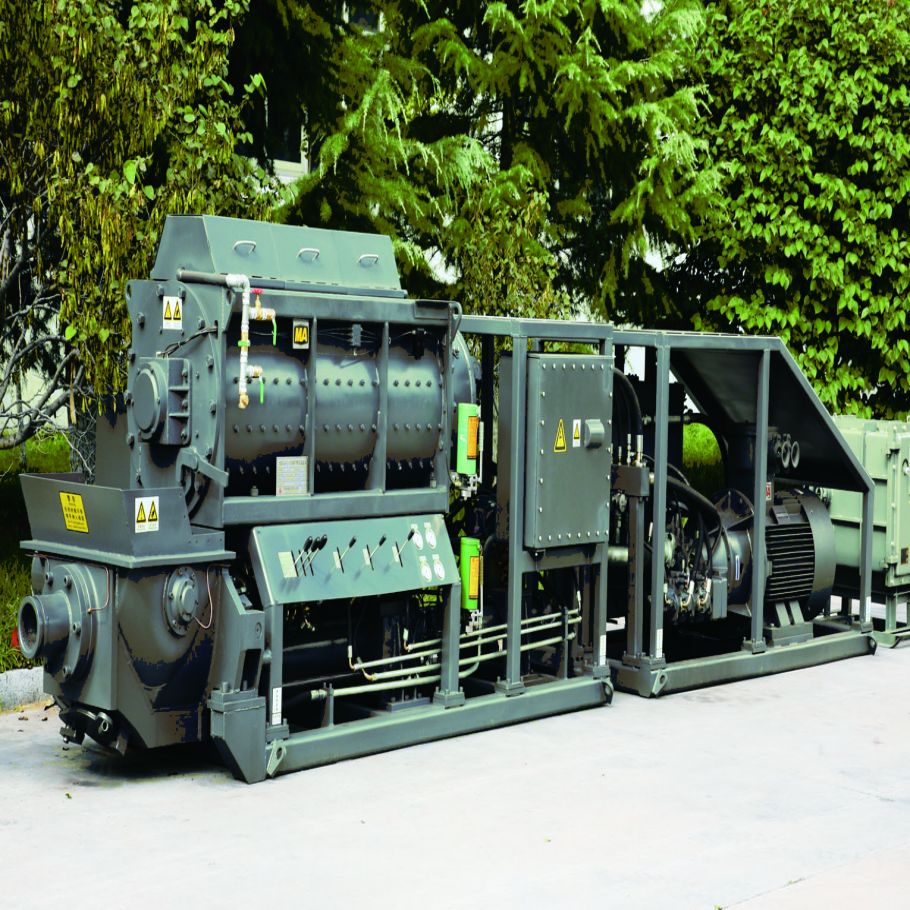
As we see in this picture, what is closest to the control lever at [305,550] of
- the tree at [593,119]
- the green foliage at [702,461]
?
the tree at [593,119]

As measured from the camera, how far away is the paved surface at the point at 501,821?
203 inches

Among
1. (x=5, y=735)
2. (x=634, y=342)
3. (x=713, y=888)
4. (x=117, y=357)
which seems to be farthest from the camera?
(x=117, y=357)

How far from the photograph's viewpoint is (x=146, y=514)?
247 inches

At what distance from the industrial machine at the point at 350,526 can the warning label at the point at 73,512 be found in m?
0.02

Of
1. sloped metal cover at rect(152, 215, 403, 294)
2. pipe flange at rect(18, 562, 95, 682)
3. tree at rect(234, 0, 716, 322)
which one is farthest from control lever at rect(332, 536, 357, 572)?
tree at rect(234, 0, 716, 322)

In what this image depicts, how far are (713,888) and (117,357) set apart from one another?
18.2 feet

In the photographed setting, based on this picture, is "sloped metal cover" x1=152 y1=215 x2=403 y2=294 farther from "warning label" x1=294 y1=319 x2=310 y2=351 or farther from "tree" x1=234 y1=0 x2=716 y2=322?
"tree" x1=234 y1=0 x2=716 y2=322

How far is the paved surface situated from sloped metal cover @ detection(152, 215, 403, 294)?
253 centimetres

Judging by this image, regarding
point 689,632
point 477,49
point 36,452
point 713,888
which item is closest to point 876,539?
point 689,632

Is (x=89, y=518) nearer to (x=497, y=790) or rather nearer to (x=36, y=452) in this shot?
(x=497, y=790)

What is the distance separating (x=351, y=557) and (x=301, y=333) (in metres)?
1.20

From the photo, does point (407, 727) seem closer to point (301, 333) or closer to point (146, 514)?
point (146, 514)

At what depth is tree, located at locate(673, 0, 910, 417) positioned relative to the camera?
16.1 meters

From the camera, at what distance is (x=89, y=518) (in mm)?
6461
